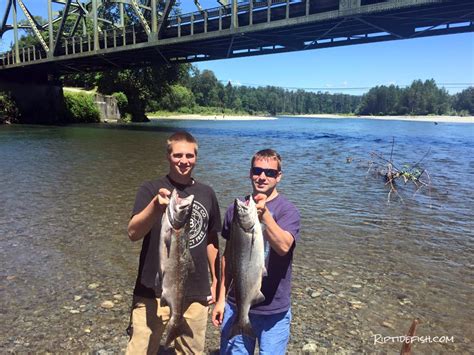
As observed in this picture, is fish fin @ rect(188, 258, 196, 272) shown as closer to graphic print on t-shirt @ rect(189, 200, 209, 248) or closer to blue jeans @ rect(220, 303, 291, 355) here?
graphic print on t-shirt @ rect(189, 200, 209, 248)

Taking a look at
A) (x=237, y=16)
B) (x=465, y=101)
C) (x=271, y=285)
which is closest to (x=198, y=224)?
(x=271, y=285)

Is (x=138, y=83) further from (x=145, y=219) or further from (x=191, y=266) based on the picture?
(x=191, y=266)

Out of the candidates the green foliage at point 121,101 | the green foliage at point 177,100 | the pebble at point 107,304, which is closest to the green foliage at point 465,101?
the green foliage at point 177,100

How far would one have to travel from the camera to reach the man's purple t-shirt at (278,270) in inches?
117

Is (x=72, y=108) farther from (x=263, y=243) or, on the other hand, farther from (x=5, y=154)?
(x=263, y=243)

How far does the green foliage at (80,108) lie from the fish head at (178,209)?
176 feet

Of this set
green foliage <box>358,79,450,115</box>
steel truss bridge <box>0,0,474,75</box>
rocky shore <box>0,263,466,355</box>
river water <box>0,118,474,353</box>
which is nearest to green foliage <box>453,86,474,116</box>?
green foliage <box>358,79,450,115</box>

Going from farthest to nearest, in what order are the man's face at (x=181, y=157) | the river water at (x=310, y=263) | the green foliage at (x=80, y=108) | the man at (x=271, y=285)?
the green foliage at (x=80, y=108)
the river water at (x=310, y=263)
the man's face at (x=181, y=157)
the man at (x=271, y=285)

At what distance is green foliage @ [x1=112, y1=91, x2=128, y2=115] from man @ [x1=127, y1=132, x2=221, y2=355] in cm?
5902

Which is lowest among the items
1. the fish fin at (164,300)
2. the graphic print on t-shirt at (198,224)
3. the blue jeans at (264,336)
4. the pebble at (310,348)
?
the pebble at (310,348)

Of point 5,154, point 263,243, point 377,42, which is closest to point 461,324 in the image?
point 263,243

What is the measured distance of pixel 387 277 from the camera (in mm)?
5895

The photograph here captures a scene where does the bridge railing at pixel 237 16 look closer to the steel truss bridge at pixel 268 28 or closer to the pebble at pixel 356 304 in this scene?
the steel truss bridge at pixel 268 28

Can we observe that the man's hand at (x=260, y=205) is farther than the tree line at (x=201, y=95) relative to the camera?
No
